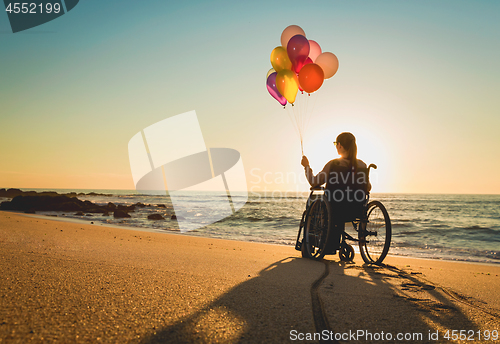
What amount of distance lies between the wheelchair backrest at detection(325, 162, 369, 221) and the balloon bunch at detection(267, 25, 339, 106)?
106 inches

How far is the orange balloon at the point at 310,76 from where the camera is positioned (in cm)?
573

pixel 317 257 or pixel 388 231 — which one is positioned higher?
pixel 388 231

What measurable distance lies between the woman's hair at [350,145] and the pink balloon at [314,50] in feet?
11.9

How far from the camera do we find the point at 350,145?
153 inches

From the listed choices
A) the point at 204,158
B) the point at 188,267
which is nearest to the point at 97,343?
the point at 188,267

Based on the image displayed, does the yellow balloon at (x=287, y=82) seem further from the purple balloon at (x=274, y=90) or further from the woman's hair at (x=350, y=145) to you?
the woman's hair at (x=350, y=145)

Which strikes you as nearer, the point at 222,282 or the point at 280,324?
the point at 280,324

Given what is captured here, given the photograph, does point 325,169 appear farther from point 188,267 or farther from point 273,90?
point 273,90

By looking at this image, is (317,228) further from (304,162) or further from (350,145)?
(350,145)

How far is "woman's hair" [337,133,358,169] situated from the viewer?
385cm

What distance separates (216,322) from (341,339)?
2.14ft

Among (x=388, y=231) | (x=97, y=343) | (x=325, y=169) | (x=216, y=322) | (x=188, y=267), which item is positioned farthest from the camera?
(x=325, y=169)

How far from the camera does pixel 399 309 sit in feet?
6.01

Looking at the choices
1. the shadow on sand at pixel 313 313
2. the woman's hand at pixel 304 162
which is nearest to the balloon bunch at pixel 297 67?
the woman's hand at pixel 304 162
